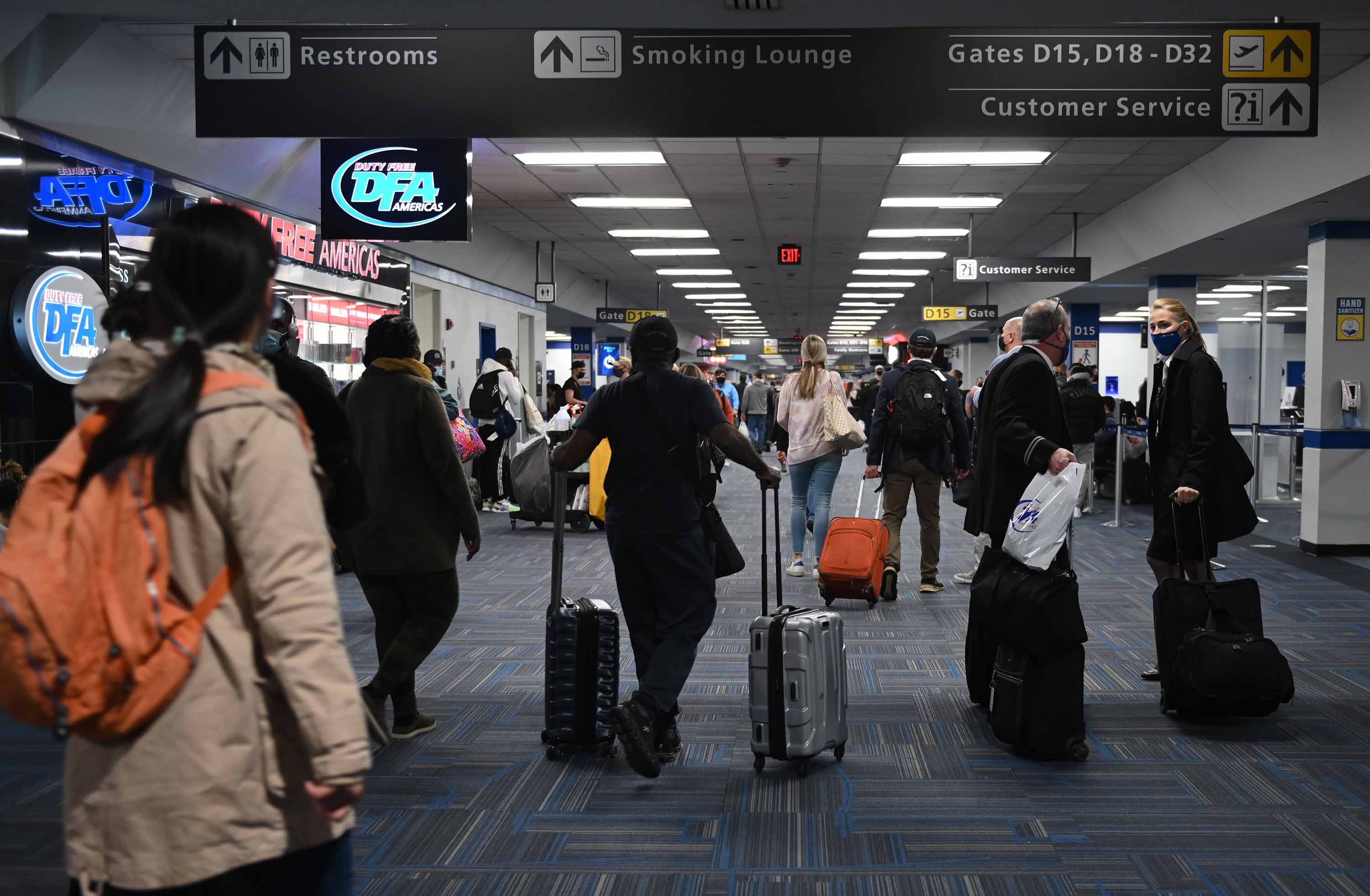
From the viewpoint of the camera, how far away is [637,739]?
3.47 m

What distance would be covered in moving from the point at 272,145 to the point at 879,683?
21.3 ft

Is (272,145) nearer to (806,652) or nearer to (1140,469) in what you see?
(806,652)

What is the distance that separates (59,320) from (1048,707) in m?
5.40

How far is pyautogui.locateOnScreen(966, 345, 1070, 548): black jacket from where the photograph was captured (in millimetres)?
4117

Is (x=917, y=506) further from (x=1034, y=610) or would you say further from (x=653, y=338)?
(x=653, y=338)

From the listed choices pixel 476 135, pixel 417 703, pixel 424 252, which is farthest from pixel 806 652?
pixel 424 252

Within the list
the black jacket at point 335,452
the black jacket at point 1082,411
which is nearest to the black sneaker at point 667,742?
the black jacket at point 335,452

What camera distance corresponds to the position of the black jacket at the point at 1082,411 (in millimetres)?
8742

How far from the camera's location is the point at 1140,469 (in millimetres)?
12320

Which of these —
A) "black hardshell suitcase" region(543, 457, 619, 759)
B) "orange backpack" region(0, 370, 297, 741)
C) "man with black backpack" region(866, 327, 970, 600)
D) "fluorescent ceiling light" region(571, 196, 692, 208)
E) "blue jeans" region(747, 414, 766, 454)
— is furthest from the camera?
"blue jeans" region(747, 414, 766, 454)

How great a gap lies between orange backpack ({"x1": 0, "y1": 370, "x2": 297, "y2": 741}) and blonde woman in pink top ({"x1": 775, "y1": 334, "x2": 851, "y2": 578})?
5.51 meters

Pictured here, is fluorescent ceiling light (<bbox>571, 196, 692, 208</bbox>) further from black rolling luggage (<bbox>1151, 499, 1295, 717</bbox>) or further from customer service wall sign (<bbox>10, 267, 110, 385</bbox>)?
black rolling luggage (<bbox>1151, 499, 1295, 717</bbox>)

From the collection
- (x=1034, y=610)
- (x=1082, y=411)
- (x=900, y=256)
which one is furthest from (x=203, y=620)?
(x=900, y=256)

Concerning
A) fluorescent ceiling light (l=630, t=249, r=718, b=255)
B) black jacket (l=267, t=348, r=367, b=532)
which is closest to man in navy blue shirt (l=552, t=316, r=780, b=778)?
black jacket (l=267, t=348, r=367, b=532)
